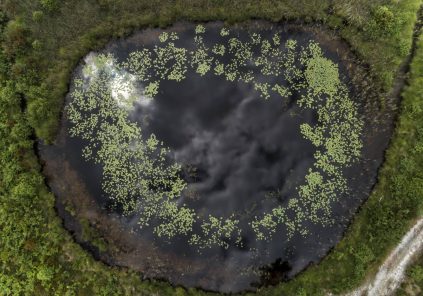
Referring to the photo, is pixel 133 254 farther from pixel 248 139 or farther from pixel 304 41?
pixel 304 41

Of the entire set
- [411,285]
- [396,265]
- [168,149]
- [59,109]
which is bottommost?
[411,285]

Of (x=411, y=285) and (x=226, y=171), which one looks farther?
(x=226, y=171)

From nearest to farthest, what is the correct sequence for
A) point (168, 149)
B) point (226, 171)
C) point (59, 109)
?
point (226, 171) < point (168, 149) < point (59, 109)

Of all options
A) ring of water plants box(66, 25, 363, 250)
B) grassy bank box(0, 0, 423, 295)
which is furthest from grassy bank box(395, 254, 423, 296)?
ring of water plants box(66, 25, 363, 250)

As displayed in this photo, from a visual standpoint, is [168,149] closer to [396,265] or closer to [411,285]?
[396,265]

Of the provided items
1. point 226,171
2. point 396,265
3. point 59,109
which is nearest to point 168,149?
point 226,171

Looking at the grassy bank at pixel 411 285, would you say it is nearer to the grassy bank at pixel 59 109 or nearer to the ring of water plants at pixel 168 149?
the grassy bank at pixel 59 109

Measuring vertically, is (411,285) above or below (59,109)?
below
